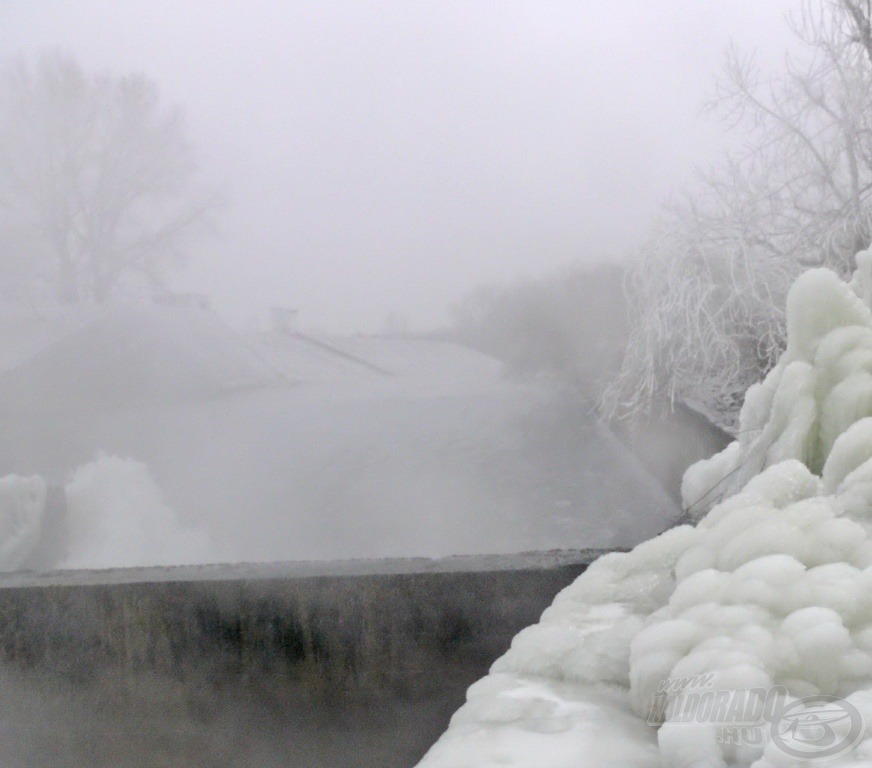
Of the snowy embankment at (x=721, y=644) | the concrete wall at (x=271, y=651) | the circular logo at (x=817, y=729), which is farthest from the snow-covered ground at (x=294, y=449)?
the circular logo at (x=817, y=729)

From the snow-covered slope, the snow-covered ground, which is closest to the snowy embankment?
the snow-covered ground

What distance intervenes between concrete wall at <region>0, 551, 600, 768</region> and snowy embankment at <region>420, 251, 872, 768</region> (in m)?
0.60

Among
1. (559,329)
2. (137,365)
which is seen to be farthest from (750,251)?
(137,365)

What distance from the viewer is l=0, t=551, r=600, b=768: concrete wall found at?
2.10 metres

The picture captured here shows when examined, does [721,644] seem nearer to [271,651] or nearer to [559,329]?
[271,651]

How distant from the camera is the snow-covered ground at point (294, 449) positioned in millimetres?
5730

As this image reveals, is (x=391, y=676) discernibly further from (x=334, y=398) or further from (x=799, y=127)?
(x=334, y=398)

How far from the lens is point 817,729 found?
0.87 meters

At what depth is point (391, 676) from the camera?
210 centimetres

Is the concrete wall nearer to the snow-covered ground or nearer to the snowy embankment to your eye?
the snowy embankment

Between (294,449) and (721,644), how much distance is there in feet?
24.3

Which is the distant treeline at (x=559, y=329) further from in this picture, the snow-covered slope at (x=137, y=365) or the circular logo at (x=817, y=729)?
the circular logo at (x=817, y=729)

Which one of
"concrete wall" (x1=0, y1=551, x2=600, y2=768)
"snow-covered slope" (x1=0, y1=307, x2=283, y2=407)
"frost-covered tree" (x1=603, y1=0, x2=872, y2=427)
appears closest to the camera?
"concrete wall" (x1=0, y1=551, x2=600, y2=768)

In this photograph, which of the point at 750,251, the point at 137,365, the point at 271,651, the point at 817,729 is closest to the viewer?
the point at 817,729
